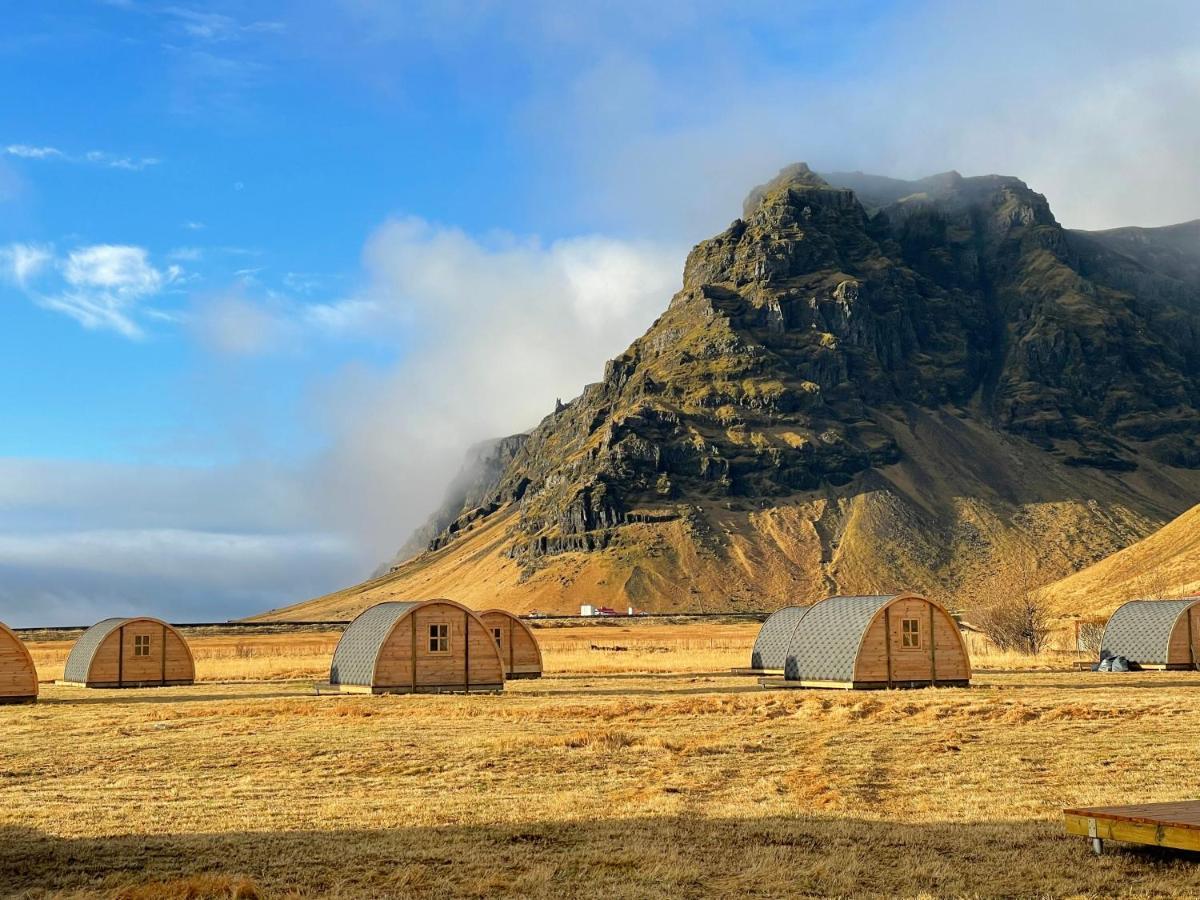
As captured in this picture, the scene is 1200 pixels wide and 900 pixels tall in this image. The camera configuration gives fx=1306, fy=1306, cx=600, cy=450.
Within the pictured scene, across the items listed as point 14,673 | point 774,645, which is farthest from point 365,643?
point 774,645

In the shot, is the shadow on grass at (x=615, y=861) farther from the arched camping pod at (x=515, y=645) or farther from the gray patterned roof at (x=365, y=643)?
the arched camping pod at (x=515, y=645)

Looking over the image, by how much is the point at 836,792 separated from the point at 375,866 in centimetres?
847

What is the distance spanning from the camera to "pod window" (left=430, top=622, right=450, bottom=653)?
4728 cm

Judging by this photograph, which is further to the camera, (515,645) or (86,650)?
(515,645)

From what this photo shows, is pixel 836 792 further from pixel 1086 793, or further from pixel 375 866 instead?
pixel 375 866

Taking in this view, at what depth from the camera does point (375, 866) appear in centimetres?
1591

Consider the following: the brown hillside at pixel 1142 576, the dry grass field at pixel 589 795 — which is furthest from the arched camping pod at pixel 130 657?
the brown hillside at pixel 1142 576

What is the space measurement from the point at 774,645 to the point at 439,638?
1860cm

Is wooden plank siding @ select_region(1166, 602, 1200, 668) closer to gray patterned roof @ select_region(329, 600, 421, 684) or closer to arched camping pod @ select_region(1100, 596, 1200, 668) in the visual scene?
arched camping pod @ select_region(1100, 596, 1200, 668)

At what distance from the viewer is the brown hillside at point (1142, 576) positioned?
111875 mm

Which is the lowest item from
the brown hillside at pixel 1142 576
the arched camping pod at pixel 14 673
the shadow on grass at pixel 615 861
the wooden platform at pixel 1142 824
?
the shadow on grass at pixel 615 861

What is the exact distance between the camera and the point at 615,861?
16188 mm

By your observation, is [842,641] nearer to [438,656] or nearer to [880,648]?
[880,648]

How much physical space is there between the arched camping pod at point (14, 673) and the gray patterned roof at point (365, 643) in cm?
1045
